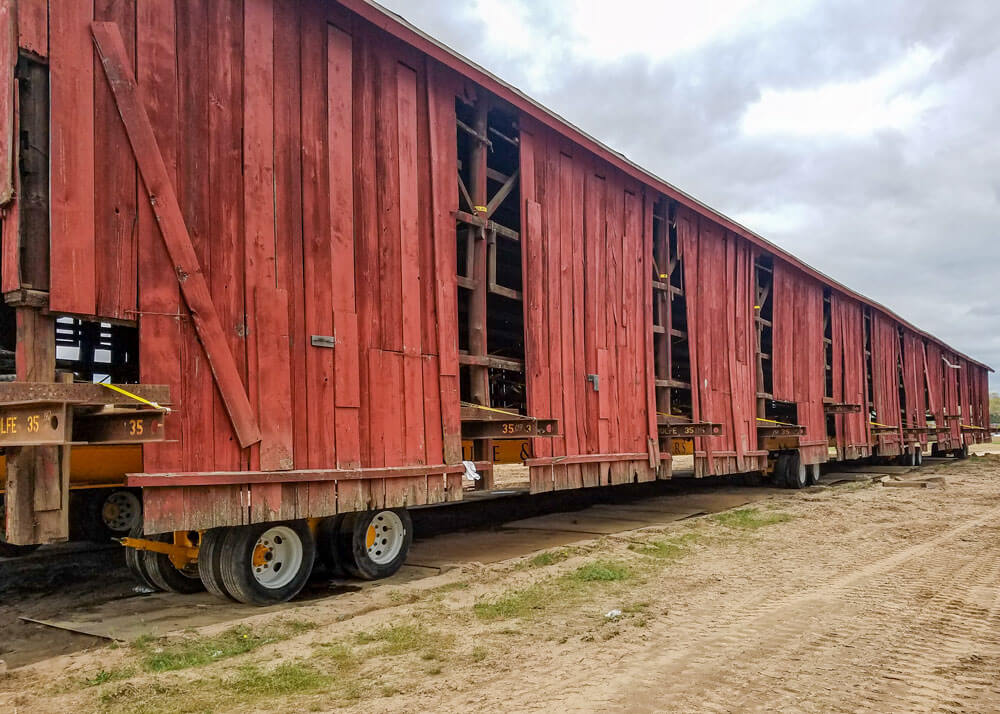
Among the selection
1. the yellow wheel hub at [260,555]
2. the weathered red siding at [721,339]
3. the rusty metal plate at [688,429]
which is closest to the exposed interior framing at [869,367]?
the weathered red siding at [721,339]

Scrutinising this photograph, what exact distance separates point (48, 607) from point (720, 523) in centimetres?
857

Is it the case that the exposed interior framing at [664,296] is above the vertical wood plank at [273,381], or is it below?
above

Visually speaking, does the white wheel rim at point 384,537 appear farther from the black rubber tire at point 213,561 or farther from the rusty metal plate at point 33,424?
the rusty metal plate at point 33,424

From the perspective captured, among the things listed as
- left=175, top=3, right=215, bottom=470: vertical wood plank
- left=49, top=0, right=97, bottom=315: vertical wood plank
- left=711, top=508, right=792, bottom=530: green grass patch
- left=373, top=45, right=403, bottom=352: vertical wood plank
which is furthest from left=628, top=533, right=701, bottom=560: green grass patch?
left=49, top=0, right=97, bottom=315: vertical wood plank

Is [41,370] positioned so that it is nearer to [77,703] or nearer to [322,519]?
[77,703]

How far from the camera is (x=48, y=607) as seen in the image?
638cm

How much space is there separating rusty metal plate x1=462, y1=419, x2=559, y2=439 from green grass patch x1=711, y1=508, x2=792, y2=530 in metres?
4.00

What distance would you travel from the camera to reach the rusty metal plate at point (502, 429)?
8.55 m

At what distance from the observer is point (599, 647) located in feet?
16.1

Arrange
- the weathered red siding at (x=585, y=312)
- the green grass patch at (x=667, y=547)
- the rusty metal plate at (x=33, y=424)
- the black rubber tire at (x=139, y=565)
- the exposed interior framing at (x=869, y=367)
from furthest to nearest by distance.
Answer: the exposed interior framing at (x=869, y=367), the weathered red siding at (x=585, y=312), the green grass patch at (x=667, y=547), the black rubber tire at (x=139, y=565), the rusty metal plate at (x=33, y=424)

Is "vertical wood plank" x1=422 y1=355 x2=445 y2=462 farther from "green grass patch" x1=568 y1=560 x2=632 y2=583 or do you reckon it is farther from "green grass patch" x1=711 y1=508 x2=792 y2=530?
"green grass patch" x1=711 y1=508 x2=792 y2=530

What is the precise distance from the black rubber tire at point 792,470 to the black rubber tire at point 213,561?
14.0 metres

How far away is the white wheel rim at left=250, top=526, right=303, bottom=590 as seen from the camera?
251 inches

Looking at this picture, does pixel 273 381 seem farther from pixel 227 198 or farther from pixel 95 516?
pixel 95 516
